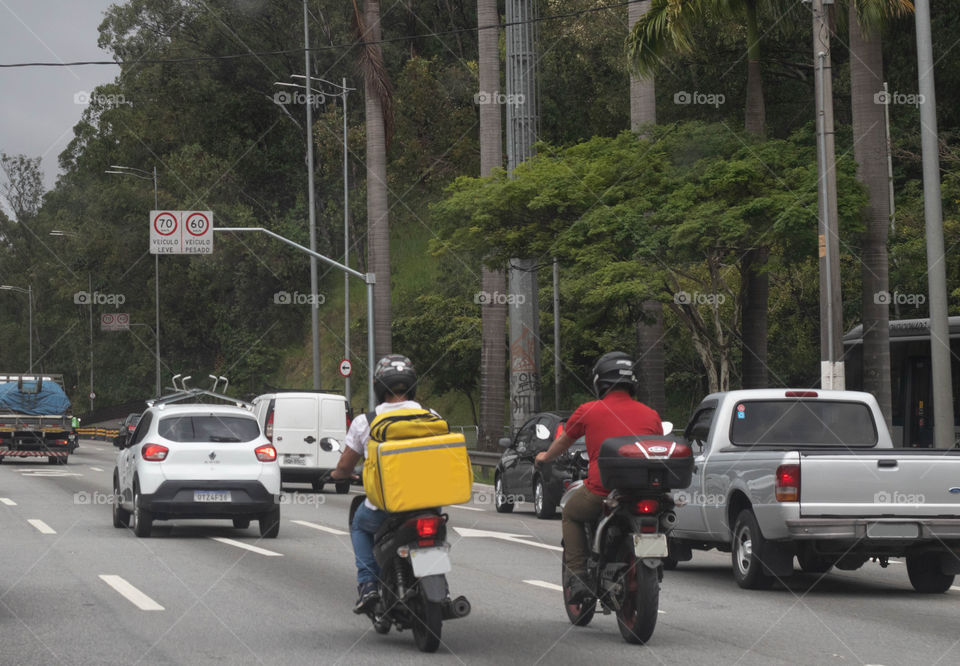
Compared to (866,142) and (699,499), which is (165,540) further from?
(866,142)

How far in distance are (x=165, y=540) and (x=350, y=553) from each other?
285cm

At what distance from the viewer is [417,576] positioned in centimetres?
855

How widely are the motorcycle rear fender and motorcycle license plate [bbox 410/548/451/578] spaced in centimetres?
4

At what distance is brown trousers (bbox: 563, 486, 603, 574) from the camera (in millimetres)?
9477

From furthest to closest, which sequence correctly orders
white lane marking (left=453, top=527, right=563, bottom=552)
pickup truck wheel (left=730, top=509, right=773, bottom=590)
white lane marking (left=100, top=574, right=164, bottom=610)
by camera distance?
white lane marking (left=453, top=527, right=563, bottom=552), pickup truck wheel (left=730, top=509, right=773, bottom=590), white lane marking (left=100, top=574, right=164, bottom=610)

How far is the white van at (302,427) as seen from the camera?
1112 inches

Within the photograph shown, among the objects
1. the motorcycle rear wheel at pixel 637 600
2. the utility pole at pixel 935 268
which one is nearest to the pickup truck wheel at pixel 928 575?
the motorcycle rear wheel at pixel 637 600

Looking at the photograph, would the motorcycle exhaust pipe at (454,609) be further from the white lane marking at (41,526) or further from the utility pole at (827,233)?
the utility pole at (827,233)

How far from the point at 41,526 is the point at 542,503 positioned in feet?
23.7

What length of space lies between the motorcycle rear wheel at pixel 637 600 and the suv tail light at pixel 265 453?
924 cm

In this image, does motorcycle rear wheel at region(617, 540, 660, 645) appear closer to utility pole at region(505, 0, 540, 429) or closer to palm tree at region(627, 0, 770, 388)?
palm tree at region(627, 0, 770, 388)

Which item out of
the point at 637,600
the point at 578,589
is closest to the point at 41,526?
the point at 578,589
